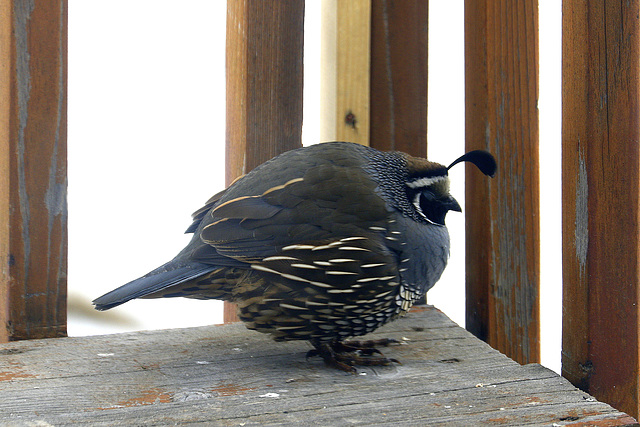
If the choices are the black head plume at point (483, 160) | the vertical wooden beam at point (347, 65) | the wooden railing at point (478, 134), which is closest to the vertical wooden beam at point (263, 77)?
the wooden railing at point (478, 134)

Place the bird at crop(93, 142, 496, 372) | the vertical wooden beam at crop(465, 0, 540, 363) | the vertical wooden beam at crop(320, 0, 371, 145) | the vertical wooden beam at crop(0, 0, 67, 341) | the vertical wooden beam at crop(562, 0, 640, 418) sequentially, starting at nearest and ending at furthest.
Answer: the vertical wooden beam at crop(562, 0, 640, 418) → the bird at crop(93, 142, 496, 372) → the vertical wooden beam at crop(0, 0, 67, 341) → the vertical wooden beam at crop(465, 0, 540, 363) → the vertical wooden beam at crop(320, 0, 371, 145)

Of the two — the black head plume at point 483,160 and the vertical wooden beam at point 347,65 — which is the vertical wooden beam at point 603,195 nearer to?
the black head plume at point 483,160

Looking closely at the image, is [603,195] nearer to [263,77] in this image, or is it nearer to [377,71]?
[377,71]

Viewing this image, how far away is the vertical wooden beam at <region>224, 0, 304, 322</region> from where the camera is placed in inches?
106

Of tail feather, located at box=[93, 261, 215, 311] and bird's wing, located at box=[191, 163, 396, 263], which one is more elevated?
bird's wing, located at box=[191, 163, 396, 263]

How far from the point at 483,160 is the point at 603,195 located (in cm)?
48

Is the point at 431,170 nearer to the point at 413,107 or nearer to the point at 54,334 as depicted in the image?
the point at 413,107

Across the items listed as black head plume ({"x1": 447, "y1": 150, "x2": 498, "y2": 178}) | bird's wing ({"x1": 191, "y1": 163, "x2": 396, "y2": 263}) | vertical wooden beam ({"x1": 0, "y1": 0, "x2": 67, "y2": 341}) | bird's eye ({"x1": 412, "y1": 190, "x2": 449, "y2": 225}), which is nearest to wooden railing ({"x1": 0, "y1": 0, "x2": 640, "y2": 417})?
vertical wooden beam ({"x1": 0, "y1": 0, "x2": 67, "y2": 341})

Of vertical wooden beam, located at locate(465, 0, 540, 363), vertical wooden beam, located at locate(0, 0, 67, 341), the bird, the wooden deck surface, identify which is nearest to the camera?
the wooden deck surface

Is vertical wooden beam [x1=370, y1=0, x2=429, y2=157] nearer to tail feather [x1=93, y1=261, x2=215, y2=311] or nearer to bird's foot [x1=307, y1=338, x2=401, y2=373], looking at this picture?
bird's foot [x1=307, y1=338, x2=401, y2=373]

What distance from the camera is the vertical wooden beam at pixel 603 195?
2.12 metres

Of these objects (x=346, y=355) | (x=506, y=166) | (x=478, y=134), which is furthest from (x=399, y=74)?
(x=346, y=355)

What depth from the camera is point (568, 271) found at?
2.33 meters

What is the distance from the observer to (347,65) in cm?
290
